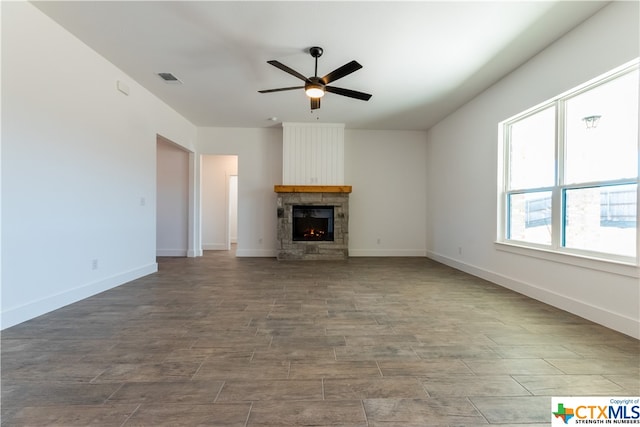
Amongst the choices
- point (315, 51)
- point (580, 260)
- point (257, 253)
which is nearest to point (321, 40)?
point (315, 51)

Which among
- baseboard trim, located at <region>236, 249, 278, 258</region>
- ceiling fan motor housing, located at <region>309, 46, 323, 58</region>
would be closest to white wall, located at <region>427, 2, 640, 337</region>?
ceiling fan motor housing, located at <region>309, 46, 323, 58</region>

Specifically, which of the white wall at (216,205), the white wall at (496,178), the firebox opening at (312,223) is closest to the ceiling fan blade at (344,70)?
the white wall at (496,178)

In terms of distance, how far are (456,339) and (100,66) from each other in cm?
483

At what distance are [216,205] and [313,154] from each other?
312 cm

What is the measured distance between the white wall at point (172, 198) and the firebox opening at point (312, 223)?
8.47 feet

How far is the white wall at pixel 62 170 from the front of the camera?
241cm

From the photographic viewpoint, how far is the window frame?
93.5 inches

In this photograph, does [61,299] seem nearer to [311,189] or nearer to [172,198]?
[172,198]

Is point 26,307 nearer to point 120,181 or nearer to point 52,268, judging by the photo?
point 52,268

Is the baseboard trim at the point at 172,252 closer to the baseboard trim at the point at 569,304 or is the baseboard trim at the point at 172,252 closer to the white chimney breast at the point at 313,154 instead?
the white chimney breast at the point at 313,154

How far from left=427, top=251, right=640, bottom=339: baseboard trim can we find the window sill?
1.16ft

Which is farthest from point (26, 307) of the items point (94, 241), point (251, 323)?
point (251, 323)

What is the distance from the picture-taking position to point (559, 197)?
119 inches

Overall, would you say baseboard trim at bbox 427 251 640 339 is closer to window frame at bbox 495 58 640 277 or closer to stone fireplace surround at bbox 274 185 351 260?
window frame at bbox 495 58 640 277
